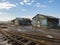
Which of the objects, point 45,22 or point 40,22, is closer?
point 45,22

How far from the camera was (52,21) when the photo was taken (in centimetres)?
3212

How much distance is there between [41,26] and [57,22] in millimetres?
4657

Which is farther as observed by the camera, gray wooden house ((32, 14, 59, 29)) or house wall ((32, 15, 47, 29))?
house wall ((32, 15, 47, 29))

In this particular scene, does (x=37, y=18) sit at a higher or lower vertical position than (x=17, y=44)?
higher

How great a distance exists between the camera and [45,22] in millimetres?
30812

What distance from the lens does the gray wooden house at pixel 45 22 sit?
3073cm

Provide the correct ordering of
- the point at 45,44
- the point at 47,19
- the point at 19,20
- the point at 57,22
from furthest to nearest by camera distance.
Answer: the point at 19,20 → the point at 57,22 → the point at 47,19 → the point at 45,44

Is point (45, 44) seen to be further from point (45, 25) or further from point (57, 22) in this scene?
point (57, 22)

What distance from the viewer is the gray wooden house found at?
3073 cm

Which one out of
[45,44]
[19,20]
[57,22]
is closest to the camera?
[45,44]

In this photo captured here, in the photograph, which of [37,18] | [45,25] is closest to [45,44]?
[45,25]

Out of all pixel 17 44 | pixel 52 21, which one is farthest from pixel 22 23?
pixel 17 44

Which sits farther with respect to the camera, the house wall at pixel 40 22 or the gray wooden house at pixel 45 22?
the house wall at pixel 40 22

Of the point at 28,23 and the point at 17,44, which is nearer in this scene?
the point at 17,44
